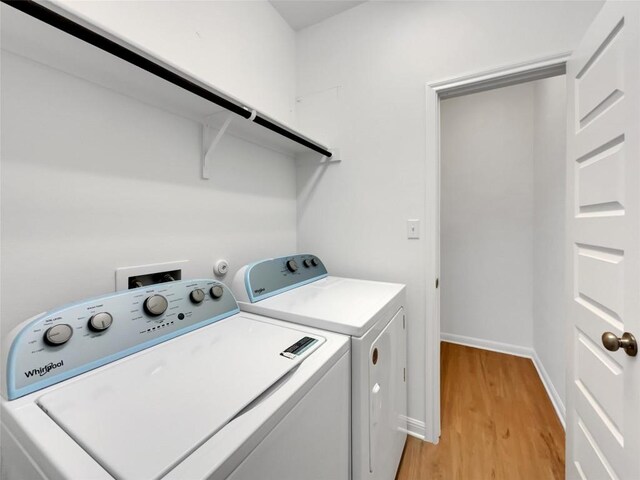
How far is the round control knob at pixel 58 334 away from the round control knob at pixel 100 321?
44 mm

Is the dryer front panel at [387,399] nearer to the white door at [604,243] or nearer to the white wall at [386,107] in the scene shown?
the white wall at [386,107]

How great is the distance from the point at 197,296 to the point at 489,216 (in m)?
2.83

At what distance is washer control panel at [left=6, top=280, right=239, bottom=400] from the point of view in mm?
611

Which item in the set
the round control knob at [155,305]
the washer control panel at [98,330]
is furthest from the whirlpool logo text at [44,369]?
the round control knob at [155,305]

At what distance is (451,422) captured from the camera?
1.72 meters

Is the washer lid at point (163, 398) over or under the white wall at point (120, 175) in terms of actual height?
under

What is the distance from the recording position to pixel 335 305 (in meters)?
1.13

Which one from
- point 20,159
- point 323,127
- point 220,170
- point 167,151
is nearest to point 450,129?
point 323,127

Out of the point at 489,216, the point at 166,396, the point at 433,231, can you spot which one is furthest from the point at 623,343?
the point at 489,216

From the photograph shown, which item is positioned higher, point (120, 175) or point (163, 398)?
point (120, 175)

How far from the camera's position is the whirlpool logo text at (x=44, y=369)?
61 cm

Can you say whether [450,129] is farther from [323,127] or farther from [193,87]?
[193,87]

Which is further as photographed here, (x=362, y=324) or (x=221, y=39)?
(x=221, y=39)

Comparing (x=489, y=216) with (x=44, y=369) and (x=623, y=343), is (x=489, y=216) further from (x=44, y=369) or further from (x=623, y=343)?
(x=44, y=369)
